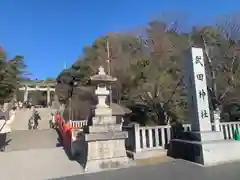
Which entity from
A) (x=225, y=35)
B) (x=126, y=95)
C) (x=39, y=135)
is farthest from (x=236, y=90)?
(x=39, y=135)

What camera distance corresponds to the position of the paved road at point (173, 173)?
5125 millimetres

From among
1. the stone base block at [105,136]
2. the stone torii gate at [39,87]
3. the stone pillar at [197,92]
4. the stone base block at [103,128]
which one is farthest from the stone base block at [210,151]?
the stone torii gate at [39,87]

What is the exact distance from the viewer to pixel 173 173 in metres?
5.56

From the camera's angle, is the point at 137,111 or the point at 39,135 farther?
the point at 137,111

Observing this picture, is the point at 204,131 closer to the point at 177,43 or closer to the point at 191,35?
the point at 177,43

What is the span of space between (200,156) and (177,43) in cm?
1314

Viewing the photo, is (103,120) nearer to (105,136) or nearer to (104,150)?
(105,136)

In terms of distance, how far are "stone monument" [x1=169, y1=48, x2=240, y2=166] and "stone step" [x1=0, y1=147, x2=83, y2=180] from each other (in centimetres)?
356

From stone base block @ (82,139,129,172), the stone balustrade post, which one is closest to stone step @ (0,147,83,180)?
stone base block @ (82,139,129,172)

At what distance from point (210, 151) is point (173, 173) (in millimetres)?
1637

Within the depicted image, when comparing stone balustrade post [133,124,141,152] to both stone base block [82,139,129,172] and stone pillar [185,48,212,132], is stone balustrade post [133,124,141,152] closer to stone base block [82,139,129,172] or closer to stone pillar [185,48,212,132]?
stone base block [82,139,129,172]

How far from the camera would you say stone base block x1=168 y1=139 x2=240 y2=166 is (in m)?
6.39

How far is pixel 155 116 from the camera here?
59.6 feet

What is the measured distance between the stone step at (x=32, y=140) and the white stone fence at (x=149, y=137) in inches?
237
